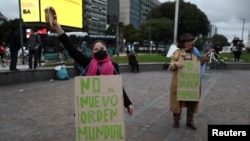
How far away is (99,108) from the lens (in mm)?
3291

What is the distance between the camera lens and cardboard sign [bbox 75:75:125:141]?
324 centimetres

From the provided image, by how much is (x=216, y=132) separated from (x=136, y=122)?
2.41 metres

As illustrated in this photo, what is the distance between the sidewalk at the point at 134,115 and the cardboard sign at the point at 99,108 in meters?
1.82

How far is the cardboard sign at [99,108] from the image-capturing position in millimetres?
3242

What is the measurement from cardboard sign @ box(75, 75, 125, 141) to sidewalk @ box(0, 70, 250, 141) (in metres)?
1.82

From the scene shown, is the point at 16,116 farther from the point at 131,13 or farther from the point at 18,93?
the point at 131,13

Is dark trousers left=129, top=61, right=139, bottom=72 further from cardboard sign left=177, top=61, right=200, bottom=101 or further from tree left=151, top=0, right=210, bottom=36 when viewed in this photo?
tree left=151, top=0, right=210, bottom=36

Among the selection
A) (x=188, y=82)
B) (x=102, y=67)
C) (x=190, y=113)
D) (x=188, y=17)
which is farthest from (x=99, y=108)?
(x=188, y=17)

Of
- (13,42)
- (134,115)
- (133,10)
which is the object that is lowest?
(134,115)

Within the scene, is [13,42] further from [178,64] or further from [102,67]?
[102,67]

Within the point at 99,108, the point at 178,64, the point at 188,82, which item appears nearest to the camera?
the point at 99,108

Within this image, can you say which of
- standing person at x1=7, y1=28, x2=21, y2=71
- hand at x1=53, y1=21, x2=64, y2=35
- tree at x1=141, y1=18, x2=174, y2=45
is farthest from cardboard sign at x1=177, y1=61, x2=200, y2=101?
tree at x1=141, y1=18, x2=174, y2=45

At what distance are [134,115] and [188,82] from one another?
163cm

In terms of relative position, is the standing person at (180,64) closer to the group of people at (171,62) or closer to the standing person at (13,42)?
the group of people at (171,62)
